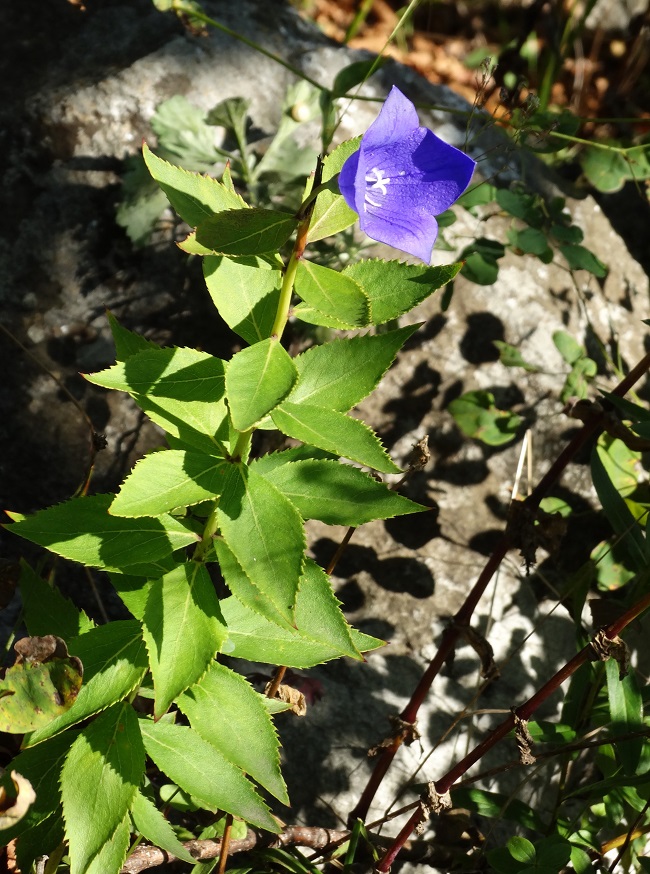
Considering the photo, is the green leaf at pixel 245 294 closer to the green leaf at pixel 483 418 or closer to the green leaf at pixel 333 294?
the green leaf at pixel 333 294

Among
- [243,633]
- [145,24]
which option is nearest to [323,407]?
[243,633]

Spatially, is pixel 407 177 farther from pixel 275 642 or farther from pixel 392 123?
pixel 275 642

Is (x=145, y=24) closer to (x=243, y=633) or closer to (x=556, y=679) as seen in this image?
(x=243, y=633)

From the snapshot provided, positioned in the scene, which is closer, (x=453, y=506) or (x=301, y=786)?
(x=301, y=786)

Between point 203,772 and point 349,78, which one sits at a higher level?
point 349,78

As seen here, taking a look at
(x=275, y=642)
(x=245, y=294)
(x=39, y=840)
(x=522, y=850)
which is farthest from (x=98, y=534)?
(x=522, y=850)

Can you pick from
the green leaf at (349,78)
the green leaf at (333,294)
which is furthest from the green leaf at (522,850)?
the green leaf at (349,78)
